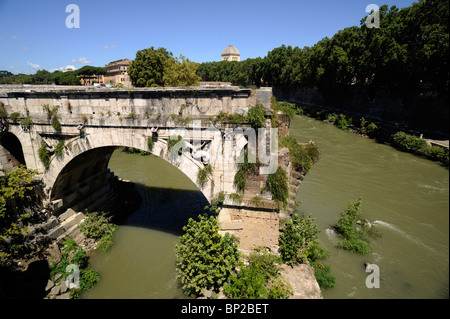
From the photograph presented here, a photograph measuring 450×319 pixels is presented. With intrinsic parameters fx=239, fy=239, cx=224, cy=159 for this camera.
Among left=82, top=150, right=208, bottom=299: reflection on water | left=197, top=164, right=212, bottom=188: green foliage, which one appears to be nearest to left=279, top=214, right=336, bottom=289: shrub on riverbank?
left=197, top=164, right=212, bottom=188: green foliage

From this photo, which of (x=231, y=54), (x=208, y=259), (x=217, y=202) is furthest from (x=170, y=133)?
(x=231, y=54)

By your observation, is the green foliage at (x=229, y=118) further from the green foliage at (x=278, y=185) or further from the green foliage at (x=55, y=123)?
the green foliage at (x=55, y=123)

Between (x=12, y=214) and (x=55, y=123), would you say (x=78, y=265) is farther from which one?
(x=55, y=123)

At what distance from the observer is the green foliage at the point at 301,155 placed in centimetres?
696

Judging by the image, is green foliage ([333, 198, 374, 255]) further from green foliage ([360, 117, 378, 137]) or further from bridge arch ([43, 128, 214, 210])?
bridge arch ([43, 128, 214, 210])

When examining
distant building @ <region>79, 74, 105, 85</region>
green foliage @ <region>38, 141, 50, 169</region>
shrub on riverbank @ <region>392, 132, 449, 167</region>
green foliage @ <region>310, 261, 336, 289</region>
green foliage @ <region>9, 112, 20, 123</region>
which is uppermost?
distant building @ <region>79, 74, 105, 85</region>

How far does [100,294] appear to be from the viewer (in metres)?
7.51

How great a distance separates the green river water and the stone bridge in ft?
10.1

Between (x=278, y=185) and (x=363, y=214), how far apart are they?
6.60 meters

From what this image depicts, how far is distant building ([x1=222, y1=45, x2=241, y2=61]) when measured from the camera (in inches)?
4008

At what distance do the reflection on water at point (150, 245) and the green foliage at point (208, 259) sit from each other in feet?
4.65

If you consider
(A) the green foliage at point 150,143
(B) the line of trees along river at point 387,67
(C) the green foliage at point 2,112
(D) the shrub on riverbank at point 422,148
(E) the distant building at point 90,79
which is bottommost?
(A) the green foliage at point 150,143

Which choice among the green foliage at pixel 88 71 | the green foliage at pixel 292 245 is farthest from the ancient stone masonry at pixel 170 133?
the green foliage at pixel 88 71
